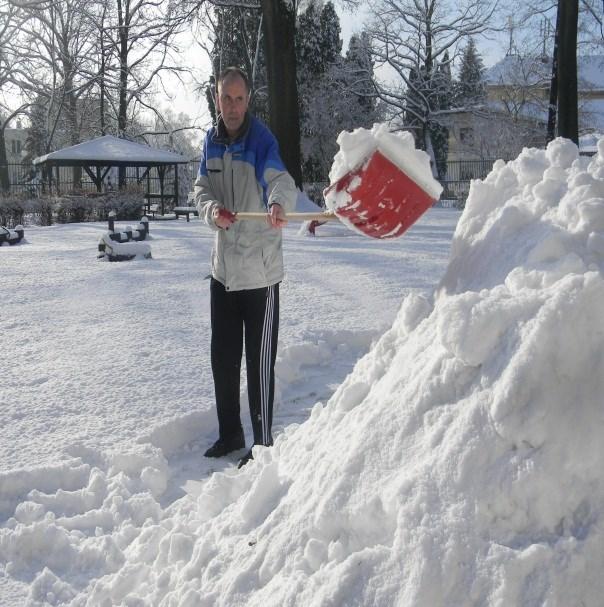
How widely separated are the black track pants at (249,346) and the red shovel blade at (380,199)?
678 millimetres

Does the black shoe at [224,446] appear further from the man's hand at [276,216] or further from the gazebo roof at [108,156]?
the gazebo roof at [108,156]

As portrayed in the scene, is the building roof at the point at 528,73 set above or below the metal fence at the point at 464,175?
above

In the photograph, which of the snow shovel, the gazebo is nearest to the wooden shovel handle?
the snow shovel

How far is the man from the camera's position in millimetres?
3084

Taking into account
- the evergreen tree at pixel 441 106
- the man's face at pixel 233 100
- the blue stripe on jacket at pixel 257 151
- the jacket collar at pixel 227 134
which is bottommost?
the blue stripe on jacket at pixel 257 151

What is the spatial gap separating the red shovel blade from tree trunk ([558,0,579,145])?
40.1 feet

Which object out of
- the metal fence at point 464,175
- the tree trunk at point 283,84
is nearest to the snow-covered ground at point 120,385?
the tree trunk at point 283,84

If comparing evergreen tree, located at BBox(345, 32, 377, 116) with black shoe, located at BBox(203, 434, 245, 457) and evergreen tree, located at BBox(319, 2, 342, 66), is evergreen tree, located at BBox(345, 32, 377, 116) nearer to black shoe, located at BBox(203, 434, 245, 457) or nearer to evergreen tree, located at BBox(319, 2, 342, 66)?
evergreen tree, located at BBox(319, 2, 342, 66)

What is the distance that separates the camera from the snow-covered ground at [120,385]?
253 centimetres

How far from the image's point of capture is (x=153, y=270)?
8039mm

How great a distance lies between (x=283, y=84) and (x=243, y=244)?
10718 mm

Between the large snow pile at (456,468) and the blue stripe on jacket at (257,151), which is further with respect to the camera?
the blue stripe on jacket at (257,151)

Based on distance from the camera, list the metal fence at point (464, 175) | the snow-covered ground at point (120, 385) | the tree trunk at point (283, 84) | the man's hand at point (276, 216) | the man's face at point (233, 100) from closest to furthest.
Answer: the snow-covered ground at point (120, 385) → the man's hand at point (276, 216) → the man's face at point (233, 100) → the tree trunk at point (283, 84) → the metal fence at point (464, 175)

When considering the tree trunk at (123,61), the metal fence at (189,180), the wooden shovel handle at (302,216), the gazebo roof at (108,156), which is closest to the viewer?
the wooden shovel handle at (302,216)
